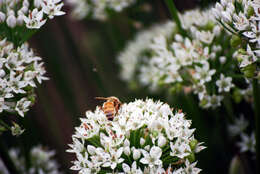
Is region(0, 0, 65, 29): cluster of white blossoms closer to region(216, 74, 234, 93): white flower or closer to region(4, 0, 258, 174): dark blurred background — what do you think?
region(4, 0, 258, 174): dark blurred background

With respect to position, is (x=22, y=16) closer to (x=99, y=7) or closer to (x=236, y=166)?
(x=99, y=7)

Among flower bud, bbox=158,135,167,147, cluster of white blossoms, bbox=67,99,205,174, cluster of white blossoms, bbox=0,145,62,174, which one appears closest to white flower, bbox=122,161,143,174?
cluster of white blossoms, bbox=67,99,205,174

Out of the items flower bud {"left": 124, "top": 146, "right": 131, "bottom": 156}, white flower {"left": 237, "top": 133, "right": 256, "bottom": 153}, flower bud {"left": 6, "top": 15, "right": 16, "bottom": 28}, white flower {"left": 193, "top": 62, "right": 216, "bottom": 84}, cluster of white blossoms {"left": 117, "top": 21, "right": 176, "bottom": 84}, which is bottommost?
flower bud {"left": 124, "top": 146, "right": 131, "bottom": 156}

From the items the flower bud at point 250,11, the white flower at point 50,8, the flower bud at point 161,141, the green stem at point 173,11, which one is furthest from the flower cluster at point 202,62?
A: the white flower at point 50,8

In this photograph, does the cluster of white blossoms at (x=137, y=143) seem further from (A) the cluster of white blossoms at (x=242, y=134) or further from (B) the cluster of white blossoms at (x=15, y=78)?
(A) the cluster of white blossoms at (x=242, y=134)

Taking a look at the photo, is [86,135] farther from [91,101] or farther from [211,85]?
[91,101]

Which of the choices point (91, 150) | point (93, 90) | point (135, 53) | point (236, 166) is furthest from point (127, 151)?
point (93, 90)
